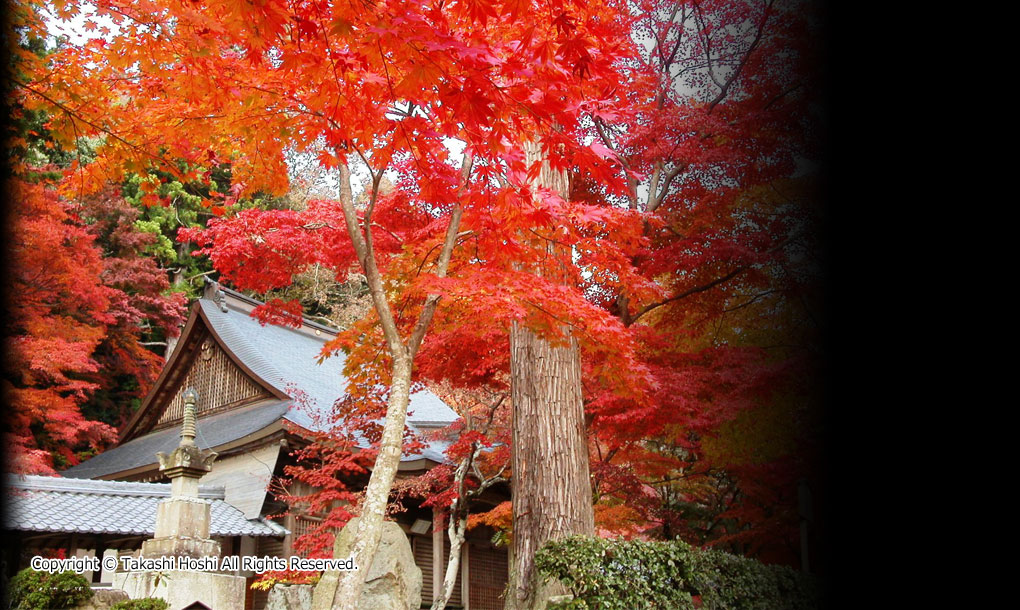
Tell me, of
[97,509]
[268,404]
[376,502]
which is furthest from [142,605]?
[268,404]

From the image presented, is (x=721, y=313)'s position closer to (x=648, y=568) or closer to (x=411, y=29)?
(x=648, y=568)

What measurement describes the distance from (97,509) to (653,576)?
7082 millimetres

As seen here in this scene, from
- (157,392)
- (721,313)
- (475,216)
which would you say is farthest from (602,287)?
(157,392)

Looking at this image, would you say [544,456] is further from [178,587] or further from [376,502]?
[178,587]

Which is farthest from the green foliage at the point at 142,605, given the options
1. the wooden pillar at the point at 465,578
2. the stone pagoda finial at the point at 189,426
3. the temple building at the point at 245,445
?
the wooden pillar at the point at 465,578

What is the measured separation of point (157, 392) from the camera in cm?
1325

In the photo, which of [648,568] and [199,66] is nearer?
[199,66]

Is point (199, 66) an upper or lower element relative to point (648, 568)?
upper

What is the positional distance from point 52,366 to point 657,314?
8803 millimetres

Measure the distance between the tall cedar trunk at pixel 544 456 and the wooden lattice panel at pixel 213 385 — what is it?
7343mm

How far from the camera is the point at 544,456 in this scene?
5.90 m

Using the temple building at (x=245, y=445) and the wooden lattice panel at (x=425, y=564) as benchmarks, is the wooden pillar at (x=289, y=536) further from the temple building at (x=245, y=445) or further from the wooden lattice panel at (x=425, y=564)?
the wooden lattice panel at (x=425, y=564)

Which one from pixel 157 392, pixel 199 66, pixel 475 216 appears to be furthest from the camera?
pixel 157 392

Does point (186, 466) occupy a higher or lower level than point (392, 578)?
higher
